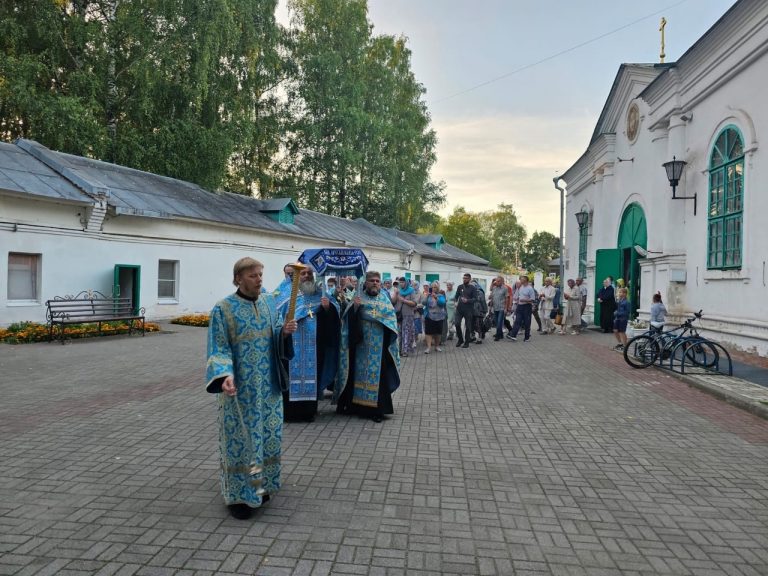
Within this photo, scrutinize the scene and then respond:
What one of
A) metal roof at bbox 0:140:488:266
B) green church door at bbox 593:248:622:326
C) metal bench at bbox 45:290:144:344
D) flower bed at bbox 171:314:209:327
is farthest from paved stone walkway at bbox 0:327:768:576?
green church door at bbox 593:248:622:326

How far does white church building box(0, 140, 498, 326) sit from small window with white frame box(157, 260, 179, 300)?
1.3 inches

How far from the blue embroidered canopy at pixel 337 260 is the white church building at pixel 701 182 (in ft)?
24.7

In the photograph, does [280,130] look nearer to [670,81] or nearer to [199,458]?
[670,81]

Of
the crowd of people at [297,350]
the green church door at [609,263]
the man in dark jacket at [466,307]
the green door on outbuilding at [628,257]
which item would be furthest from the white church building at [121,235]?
the green door on outbuilding at [628,257]

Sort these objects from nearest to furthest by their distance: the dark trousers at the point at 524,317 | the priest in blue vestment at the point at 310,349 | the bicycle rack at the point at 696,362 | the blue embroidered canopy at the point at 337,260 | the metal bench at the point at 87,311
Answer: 1. the priest in blue vestment at the point at 310,349
2. the blue embroidered canopy at the point at 337,260
3. the bicycle rack at the point at 696,362
4. the metal bench at the point at 87,311
5. the dark trousers at the point at 524,317

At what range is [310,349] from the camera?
21.4 ft

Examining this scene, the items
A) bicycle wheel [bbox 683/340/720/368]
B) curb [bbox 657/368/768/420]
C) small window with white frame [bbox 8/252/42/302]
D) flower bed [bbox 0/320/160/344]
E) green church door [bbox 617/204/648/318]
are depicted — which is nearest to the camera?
curb [bbox 657/368/768/420]

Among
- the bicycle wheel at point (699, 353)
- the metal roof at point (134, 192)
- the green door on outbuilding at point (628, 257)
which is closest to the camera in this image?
the bicycle wheel at point (699, 353)

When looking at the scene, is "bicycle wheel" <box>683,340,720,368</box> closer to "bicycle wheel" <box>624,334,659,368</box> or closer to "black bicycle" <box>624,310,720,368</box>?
"black bicycle" <box>624,310,720,368</box>

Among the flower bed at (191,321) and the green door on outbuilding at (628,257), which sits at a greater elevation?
the green door on outbuilding at (628,257)

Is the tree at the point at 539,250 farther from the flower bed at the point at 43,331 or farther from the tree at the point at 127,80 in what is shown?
the flower bed at the point at 43,331

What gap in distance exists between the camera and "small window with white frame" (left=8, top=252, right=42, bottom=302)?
45.6 ft

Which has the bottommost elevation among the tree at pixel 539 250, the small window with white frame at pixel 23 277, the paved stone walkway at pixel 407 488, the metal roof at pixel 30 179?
the paved stone walkway at pixel 407 488

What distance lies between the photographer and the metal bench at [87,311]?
12.9 meters
